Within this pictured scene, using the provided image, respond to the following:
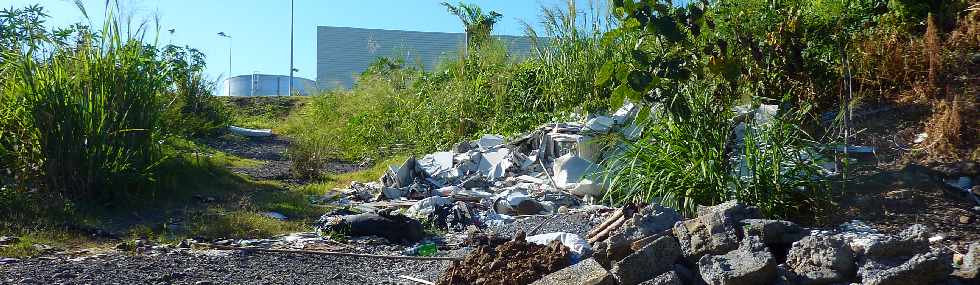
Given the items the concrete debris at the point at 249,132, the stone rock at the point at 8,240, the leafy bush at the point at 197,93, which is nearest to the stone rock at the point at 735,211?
the stone rock at the point at 8,240

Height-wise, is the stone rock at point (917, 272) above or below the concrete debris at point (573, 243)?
above

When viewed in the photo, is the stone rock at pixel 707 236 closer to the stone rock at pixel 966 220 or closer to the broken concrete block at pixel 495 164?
the stone rock at pixel 966 220

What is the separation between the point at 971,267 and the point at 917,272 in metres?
0.42

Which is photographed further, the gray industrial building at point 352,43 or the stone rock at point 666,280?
the gray industrial building at point 352,43

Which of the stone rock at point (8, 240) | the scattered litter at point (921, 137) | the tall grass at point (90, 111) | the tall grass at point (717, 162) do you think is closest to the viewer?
the tall grass at point (717, 162)

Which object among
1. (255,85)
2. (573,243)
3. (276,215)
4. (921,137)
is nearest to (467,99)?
(276,215)

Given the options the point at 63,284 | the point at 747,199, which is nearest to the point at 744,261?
the point at 747,199

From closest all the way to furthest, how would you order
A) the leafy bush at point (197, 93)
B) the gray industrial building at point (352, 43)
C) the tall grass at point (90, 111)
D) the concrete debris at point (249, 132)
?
1. the tall grass at point (90, 111)
2. the leafy bush at point (197, 93)
3. the concrete debris at point (249, 132)
4. the gray industrial building at point (352, 43)

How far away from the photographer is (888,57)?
6863 mm

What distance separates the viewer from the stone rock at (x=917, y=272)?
10.6 feet

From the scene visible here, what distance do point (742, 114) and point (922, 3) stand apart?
2.12 metres

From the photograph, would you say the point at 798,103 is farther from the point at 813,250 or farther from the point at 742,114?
the point at 813,250

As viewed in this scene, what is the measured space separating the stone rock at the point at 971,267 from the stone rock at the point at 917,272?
0.21 meters

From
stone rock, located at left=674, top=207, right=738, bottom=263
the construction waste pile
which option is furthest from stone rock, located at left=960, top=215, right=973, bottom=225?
stone rock, located at left=674, top=207, right=738, bottom=263
